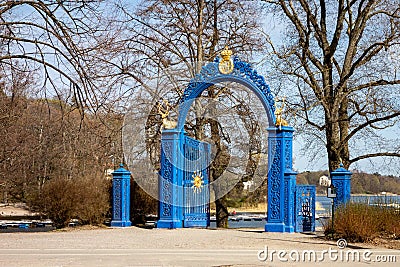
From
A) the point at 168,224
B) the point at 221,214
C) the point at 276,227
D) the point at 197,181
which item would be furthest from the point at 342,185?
the point at 221,214

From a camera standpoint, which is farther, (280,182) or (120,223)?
(120,223)

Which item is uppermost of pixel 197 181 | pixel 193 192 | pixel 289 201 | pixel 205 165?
pixel 205 165

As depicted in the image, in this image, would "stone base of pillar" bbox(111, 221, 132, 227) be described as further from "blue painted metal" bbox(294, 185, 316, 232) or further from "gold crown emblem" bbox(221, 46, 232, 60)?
"gold crown emblem" bbox(221, 46, 232, 60)

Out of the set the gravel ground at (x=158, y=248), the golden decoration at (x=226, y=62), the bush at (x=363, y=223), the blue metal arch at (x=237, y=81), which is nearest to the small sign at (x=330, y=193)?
the bush at (x=363, y=223)

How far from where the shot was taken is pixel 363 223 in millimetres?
14250

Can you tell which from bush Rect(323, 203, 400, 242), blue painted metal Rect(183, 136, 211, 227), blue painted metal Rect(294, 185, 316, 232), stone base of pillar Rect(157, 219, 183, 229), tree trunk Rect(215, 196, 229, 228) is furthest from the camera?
tree trunk Rect(215, 196, 229, 228)

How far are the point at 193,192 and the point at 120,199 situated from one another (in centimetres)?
236

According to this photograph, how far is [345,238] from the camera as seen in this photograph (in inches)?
570

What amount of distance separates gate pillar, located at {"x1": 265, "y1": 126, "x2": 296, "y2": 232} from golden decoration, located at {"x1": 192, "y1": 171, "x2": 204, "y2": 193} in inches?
125

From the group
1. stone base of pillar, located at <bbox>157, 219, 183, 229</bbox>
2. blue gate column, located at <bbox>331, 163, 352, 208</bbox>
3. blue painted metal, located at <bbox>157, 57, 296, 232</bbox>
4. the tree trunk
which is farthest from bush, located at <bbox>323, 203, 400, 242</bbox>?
the tree trunk

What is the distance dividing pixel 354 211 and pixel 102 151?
13.3 meters

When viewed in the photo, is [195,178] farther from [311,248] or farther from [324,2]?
[324,2]

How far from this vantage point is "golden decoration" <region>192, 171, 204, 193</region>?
1964 centimetres

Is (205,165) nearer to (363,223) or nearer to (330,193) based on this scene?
(330,193)
